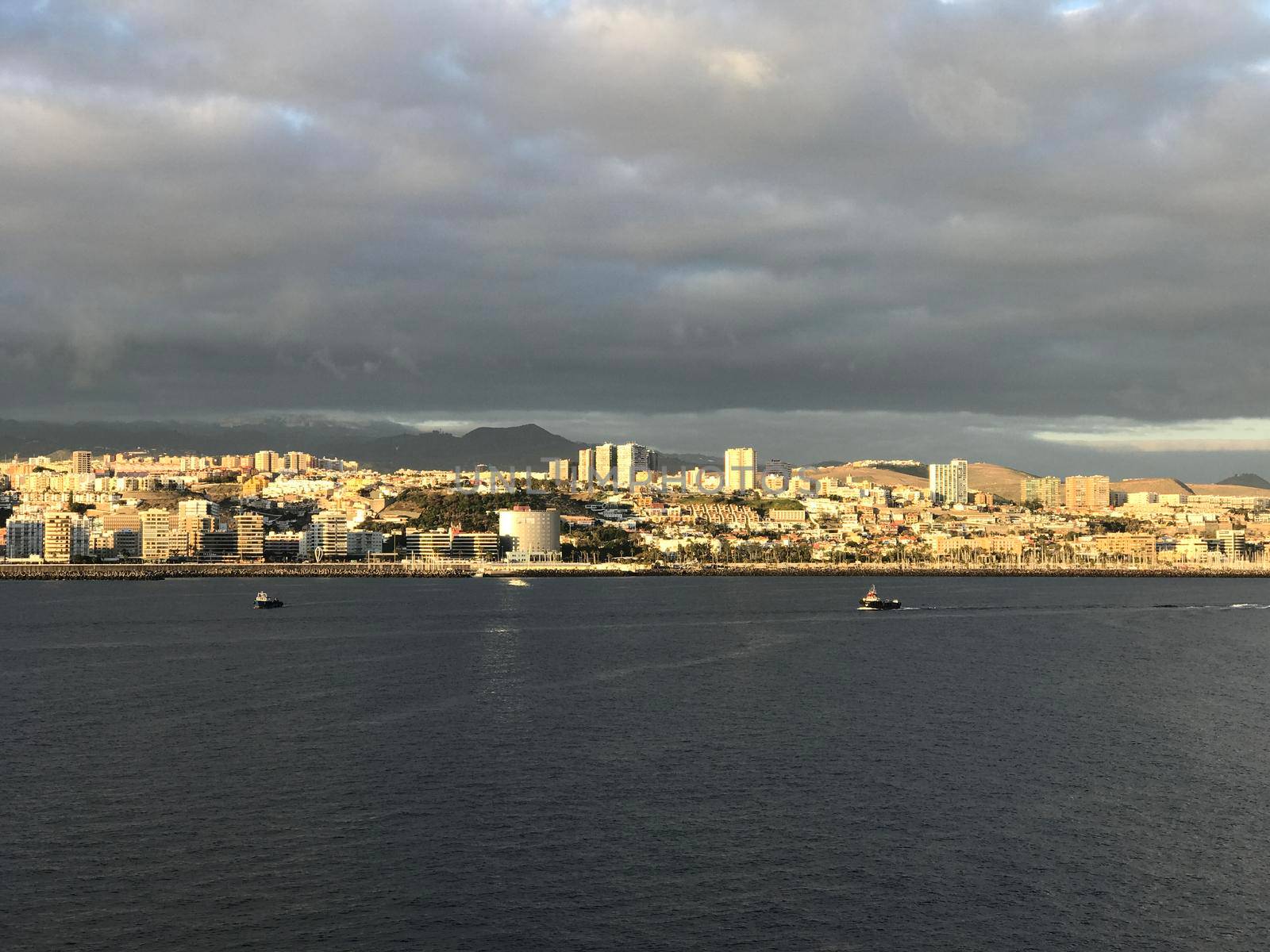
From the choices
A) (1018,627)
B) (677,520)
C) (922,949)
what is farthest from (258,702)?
(677,520)

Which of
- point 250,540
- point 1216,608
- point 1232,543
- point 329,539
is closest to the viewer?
point 1216,608

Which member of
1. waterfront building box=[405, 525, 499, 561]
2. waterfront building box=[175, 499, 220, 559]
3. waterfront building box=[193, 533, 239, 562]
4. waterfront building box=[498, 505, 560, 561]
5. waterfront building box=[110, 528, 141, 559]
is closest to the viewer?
waterfront building box=[193, 533, 239, 562]

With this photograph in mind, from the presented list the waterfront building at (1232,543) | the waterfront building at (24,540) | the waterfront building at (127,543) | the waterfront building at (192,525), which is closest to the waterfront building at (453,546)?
the waterfront building at (192,525)

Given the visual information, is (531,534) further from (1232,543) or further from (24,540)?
(1232,543)

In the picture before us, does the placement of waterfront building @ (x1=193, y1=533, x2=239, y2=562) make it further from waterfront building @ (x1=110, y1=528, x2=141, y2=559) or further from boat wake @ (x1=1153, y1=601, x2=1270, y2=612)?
boat wake @ (x1=1153, y1=601, x2=1270, y2=612)

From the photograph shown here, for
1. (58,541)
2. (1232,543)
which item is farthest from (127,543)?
(1232,543)

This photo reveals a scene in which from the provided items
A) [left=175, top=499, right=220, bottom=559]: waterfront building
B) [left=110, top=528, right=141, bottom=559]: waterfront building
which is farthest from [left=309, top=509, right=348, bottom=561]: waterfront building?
[left=110, top=528, right=141, bottom=559]: waterfront building
